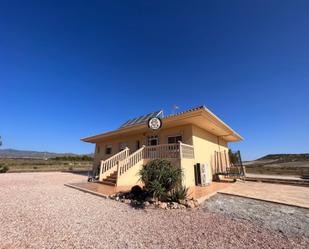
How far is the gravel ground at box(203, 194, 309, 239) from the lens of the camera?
3.68 meters

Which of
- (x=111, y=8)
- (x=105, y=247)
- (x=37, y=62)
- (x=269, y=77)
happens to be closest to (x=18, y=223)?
(x=105, y=247)

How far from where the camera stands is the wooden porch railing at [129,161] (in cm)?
848

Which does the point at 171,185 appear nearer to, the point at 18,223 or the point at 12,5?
the point at 18,223

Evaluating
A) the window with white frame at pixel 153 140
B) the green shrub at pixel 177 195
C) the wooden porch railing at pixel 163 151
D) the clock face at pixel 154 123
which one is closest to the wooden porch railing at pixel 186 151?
the wooden porch railing at pixel 163 151

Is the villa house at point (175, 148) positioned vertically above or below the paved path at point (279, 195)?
above

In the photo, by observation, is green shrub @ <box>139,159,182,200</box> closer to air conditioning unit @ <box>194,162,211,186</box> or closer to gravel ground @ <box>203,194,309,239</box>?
gravel ground @ <box>203,194,309,239</box>

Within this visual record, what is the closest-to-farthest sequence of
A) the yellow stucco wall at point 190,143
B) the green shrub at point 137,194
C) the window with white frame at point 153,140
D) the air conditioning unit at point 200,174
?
the green shrub at point 137,194 < the yellow stucco wall at point 190,143 < the air conditioning unit at point 200,174 < the window with white frame at point 153,140

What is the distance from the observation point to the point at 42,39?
30.6ft

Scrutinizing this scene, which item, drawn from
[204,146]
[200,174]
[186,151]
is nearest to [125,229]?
[186,151]

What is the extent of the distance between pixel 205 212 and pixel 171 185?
1.52 meters

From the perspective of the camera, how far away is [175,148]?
826cm

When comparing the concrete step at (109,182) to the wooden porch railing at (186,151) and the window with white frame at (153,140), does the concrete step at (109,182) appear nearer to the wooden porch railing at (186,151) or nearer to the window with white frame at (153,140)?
the window with white frame at (153,140)

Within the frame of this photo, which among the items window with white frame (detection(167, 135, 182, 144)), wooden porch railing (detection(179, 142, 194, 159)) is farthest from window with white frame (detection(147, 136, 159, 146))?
wooden porch railing (detection(179, 142, 194, 159))

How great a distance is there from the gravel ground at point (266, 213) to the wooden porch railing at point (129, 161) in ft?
15.2
